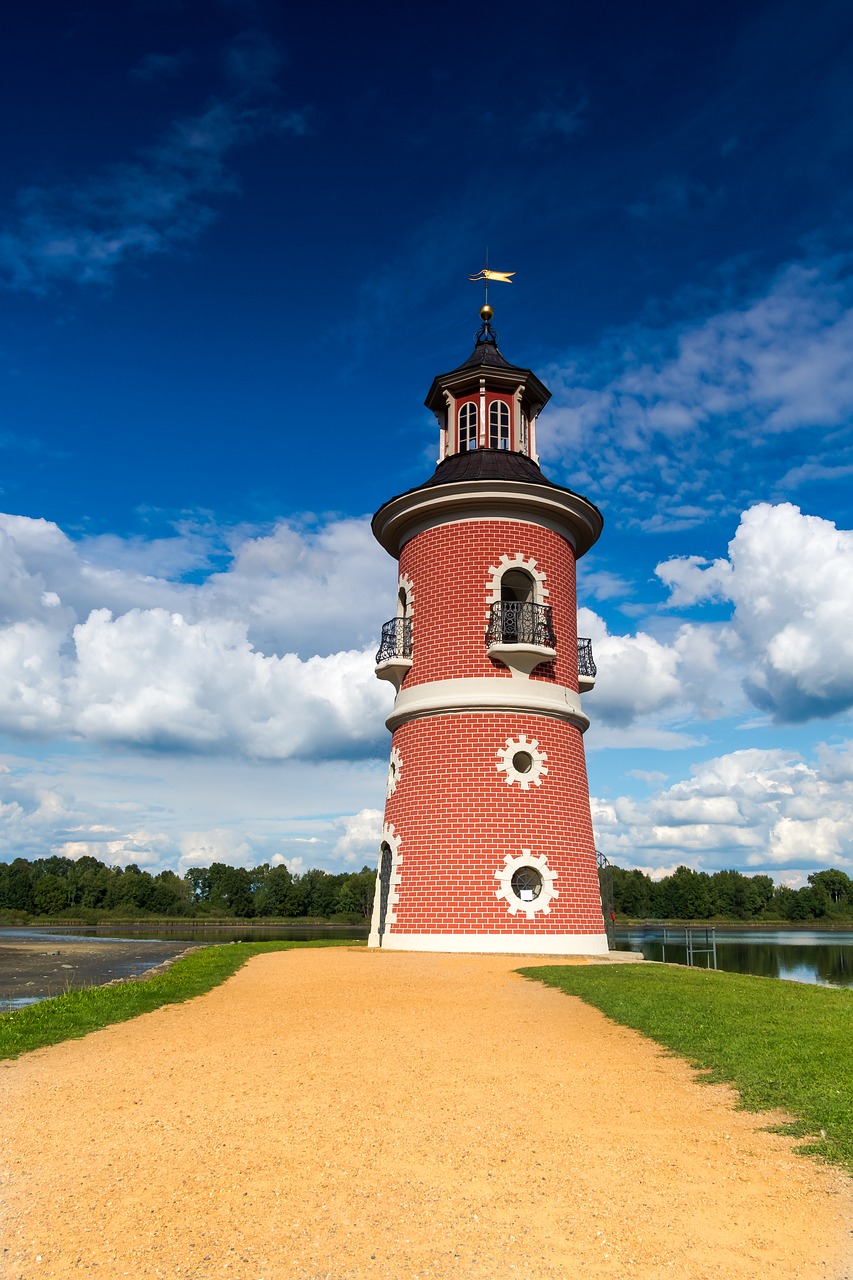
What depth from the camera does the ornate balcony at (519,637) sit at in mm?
19062

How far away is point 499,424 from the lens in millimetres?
22812

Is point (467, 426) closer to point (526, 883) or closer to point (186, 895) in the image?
point (526, 883)

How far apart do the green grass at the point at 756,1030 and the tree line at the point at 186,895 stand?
2392 inches

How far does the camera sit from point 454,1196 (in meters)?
4.19

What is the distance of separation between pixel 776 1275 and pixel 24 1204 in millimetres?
3201

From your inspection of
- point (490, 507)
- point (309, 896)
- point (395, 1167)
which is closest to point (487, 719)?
point (490, 507)

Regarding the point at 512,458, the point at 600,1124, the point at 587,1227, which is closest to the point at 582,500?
the point at 512,458

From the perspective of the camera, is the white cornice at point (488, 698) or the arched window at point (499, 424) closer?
the white cornice at point (488, 698)

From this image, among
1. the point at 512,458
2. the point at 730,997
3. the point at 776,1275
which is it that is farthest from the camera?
the point at 512,458

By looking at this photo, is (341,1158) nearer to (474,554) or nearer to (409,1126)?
(409,1126)

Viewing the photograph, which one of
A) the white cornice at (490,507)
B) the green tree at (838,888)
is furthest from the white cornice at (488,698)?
the green tree at (838,888)

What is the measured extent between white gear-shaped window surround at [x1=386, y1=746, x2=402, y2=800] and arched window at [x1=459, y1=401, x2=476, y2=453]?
25.5 feet

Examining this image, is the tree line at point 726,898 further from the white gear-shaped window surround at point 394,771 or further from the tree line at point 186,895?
the white gear-shaped window surround at point 394,771

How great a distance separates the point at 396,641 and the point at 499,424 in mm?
6299
